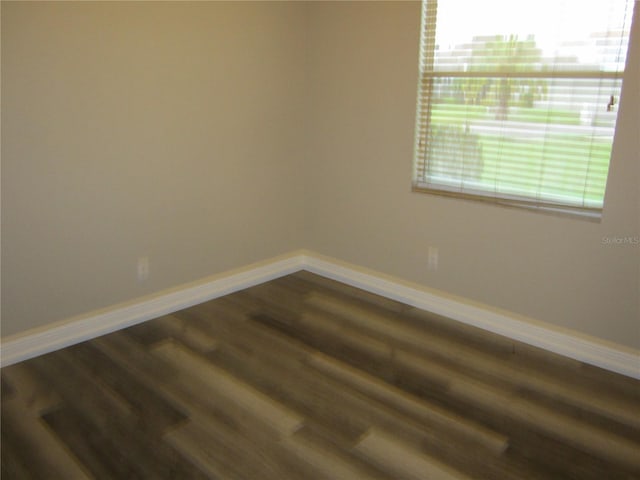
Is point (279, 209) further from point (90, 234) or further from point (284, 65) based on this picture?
point (90, 234)

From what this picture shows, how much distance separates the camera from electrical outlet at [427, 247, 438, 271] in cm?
335

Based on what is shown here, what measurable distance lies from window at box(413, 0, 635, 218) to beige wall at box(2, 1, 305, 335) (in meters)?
1.10

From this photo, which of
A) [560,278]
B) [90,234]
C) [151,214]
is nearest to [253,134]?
[151,214]

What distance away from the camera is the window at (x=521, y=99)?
2.54 meters

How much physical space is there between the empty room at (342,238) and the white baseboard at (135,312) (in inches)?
0.5

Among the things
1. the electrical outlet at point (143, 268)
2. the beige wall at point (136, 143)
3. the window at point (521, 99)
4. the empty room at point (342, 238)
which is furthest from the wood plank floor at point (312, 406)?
the window at point (521, 99)

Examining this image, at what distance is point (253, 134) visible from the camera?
11.7 feet

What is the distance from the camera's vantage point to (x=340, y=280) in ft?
12.7

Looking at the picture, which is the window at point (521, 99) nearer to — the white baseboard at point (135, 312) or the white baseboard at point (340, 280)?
the white baseboard at point (340, 280)

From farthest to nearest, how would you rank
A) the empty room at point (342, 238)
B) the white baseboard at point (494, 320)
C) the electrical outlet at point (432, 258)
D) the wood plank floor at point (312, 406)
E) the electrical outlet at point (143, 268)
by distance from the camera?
the electrical outlet at point (432, 258) → the electrical outlet at point (143, 268) → the white baseboard at point (494, 320) → the empty room at point (342, 238) → the wood plank floor at point (312, 406)

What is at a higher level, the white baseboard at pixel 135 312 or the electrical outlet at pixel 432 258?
the electrical outlet at pixel 432 258

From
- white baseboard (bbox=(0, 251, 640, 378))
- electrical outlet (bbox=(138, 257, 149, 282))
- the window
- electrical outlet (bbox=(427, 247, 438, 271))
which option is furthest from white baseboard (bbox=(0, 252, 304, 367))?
the window

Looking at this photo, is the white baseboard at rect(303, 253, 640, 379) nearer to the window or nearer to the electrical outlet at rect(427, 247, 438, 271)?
the electrical outlet at rect(427, 247, 438, 271)

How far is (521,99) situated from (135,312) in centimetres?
255
